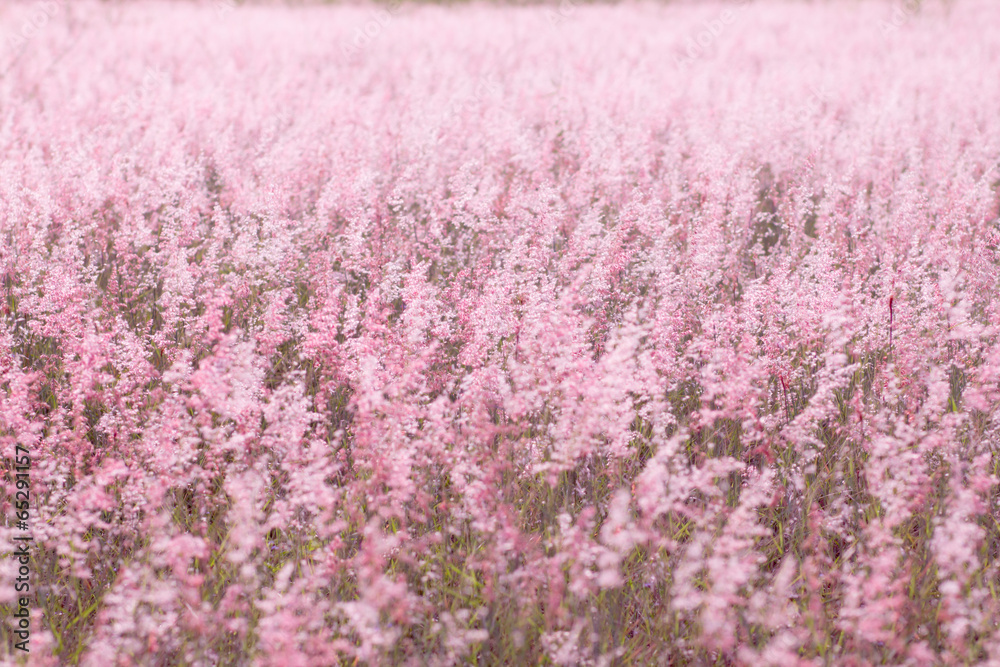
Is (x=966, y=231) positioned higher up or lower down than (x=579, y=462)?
higher up

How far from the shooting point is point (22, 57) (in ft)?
26.1

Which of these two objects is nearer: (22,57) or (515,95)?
(515,95)

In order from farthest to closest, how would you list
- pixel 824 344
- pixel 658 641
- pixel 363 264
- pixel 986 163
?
pixel 986 163
pixel 363 264
pixel 824 344
pixel 658 641

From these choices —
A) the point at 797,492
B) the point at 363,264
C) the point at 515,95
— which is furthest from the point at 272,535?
the point at 515,95

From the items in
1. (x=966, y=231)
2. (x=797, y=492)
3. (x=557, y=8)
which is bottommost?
(x=797, y=492)

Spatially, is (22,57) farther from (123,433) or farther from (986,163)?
(986,163)

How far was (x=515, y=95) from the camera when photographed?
Answer: 689 cm

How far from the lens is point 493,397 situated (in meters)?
2.63

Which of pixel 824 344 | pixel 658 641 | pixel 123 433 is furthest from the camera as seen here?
pixel 824 344

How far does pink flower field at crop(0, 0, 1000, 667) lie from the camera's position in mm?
2098

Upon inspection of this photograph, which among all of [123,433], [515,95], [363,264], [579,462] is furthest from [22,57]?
[579,462]

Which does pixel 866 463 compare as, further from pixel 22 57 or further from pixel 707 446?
pixel 22 57

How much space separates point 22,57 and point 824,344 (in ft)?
28.4

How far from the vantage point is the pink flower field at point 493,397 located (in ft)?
6.88
